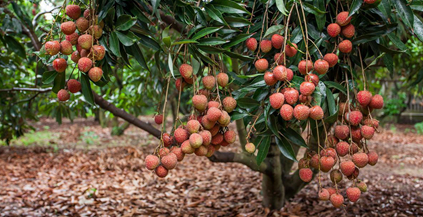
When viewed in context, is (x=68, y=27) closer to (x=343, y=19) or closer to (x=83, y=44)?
(x=83, y=44)

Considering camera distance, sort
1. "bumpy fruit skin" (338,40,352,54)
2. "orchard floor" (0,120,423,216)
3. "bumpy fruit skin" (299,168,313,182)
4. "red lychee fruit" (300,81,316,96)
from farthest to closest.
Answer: "orchard floor" (0,120,423,216) → "bumpy fruit skin" (299,168,313,182) → "bumpy fruit skin" (338,40,352,54) → "red lychee fruit" (300,81,316,96)

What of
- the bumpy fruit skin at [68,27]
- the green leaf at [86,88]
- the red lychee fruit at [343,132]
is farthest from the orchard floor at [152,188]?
the bumpy fruit skin at [68,27]

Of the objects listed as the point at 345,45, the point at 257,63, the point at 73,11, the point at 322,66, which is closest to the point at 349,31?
the point at 345,45

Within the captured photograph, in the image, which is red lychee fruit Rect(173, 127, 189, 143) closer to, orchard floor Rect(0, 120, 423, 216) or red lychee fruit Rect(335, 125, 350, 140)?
red lychee fruit Rect(335, 125, 350, 140)

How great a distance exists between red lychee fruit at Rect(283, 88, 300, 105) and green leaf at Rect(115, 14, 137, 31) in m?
0.44

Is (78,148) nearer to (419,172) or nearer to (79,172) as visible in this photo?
(79,172)

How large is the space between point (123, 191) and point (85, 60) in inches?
105

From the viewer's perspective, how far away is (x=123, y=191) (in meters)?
3.23

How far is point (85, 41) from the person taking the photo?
31.6 inches

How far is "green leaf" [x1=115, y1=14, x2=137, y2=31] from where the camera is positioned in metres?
0.86

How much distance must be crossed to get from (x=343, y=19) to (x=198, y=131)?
50 centimetres

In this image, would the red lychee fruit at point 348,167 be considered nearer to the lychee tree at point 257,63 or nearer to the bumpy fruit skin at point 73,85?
the lychee tree at point 257,63

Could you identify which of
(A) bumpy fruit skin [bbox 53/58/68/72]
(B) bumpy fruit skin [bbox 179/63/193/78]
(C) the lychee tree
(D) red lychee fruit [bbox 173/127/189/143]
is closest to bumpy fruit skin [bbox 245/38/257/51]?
(C) the lychee tree

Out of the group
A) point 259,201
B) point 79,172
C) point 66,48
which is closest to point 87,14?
point 66,48
